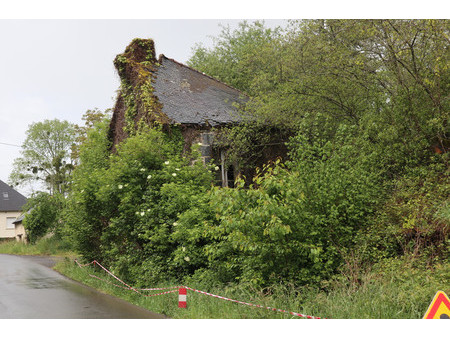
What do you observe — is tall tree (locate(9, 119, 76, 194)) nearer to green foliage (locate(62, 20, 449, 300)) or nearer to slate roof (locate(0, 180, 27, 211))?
slate roof (locate(0, 180, 27, 211))

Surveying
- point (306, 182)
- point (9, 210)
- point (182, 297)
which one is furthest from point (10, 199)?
point (306, 182)

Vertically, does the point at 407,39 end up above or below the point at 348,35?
below

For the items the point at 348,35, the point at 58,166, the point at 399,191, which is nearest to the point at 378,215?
the point at 399,191

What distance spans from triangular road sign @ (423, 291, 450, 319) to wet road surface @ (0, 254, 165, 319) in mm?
5137

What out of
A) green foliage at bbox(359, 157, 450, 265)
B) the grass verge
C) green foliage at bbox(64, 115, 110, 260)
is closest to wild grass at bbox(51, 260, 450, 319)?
the grass verge

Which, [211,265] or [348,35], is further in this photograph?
[348,35]

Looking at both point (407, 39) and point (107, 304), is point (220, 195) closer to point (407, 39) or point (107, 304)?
point (107, 304)

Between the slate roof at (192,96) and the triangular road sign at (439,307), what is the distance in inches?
405

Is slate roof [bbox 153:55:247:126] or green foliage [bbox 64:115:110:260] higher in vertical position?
slate roof [bbox 153:55:247:126]

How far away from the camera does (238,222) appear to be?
317 inches

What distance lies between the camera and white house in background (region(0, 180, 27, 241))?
174ft

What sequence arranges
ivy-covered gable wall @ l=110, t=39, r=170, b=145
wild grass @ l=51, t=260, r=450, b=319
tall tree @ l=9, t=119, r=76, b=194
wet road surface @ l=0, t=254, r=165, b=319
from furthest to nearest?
tall tree @ l=9, t=119, r=76, b=194
ivy-covered gable wall @ l=110, t=39, r=170, b=145
wet road surface @ l=0, t=254, r=165, b=319
wild grass @ l=51, t=260, r=450, b=319

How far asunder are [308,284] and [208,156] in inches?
272

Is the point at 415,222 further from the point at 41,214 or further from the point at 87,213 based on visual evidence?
the point at 41,214
